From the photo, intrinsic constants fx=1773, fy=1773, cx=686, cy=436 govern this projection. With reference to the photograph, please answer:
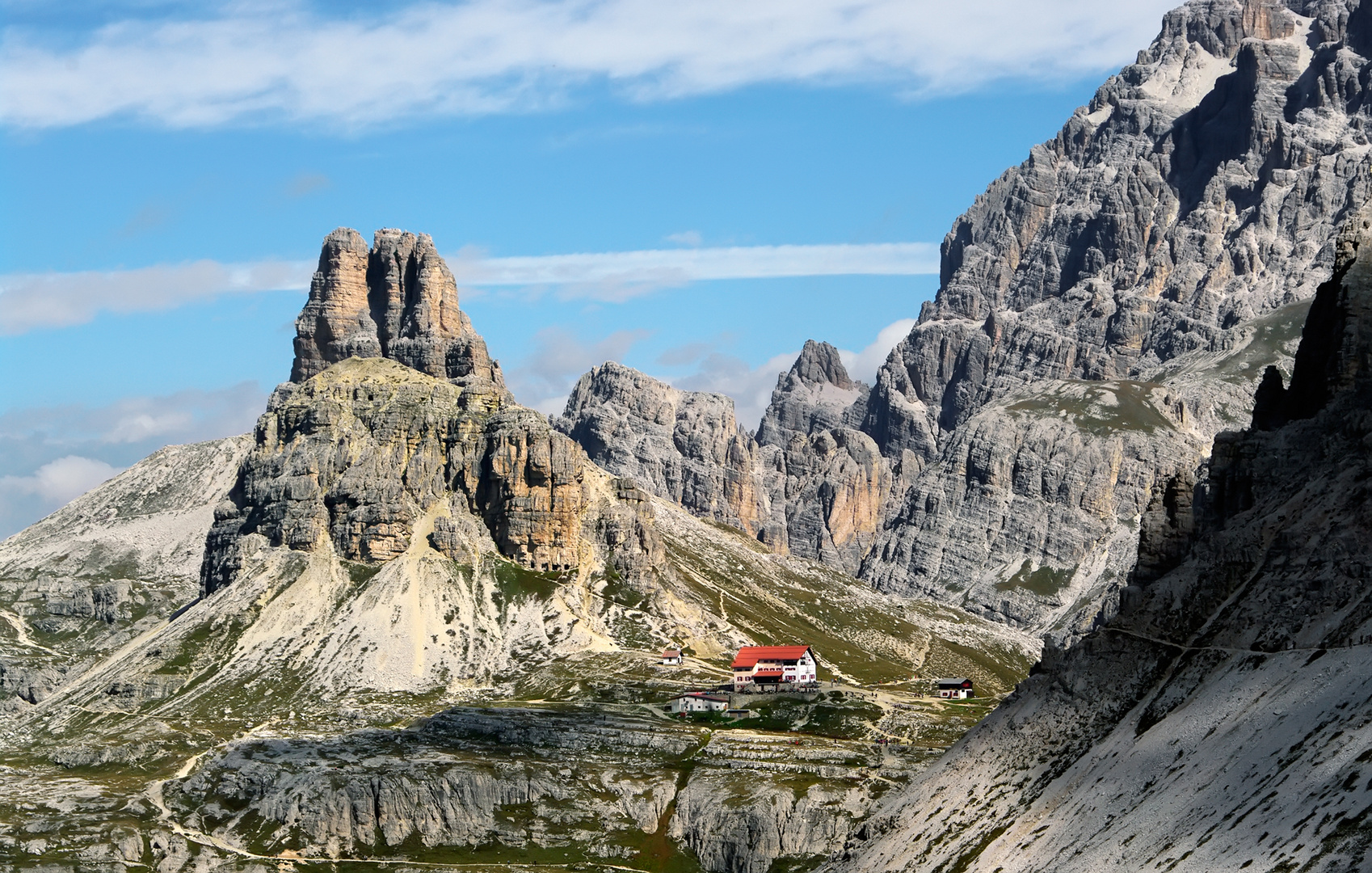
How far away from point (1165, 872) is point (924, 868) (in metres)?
34.2

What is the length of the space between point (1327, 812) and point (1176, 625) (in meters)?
40.5

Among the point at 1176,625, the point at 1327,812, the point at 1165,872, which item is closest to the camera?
the point at 1327,812

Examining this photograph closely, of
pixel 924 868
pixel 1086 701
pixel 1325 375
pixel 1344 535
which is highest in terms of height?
pixel 1325 375

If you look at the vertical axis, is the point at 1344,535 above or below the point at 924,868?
above

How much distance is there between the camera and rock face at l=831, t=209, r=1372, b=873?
10206cm

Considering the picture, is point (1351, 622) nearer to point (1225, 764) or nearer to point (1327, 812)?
point (1225, 764)

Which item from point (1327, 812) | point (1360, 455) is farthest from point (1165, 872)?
point (1360, 455)

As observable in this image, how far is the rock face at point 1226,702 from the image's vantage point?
102062 millimetres

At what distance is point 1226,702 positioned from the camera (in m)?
119

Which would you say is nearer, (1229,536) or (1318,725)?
(1318,725)

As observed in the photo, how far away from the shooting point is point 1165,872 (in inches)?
4011

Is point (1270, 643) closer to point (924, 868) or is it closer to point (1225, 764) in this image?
point (1225, 764)

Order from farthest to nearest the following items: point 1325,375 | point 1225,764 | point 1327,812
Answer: point 1325,375, point 1225,764, point 1327,812

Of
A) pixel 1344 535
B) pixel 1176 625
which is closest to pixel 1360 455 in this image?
Answer: pixel 1344 535
